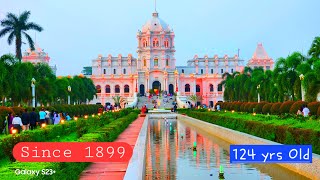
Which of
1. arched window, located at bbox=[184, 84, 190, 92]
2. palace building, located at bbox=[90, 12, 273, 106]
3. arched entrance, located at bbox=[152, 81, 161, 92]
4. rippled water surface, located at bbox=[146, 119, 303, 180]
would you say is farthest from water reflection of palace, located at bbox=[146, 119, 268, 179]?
arched window, located at bbox=[184, 84, 190, 92]

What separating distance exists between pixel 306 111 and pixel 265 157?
883 inches

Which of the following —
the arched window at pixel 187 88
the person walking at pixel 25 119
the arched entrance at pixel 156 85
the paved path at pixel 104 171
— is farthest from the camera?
the arched window at pixel 187 88

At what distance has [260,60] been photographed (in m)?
134

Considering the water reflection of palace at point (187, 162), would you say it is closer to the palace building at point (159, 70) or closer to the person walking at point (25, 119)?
the person walking at point (25, 119)

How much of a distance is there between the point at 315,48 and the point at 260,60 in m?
88.9

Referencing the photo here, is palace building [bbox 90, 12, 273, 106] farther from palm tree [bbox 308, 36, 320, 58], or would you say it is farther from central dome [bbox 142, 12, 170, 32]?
palm tree [bbox 308, 36, 320, 58]

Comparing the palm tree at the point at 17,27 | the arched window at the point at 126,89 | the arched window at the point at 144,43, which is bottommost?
the arched window at the point at 126,89

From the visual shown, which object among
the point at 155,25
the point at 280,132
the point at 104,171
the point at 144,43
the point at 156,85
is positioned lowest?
the point at 104,171

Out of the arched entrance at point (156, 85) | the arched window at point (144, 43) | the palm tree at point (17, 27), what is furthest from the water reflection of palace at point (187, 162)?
the arched window at point (144, 43)

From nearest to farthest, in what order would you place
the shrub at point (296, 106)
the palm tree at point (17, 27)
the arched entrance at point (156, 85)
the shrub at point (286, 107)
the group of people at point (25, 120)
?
the group of people at point (25, 120), the shrub at point (296, 106), the shrub at point (286, 107), the palm tree at point (17, 27), the arched entrance at point (156, 85)

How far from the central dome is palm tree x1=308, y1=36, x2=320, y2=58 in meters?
87.5

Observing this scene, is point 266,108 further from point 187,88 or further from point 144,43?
point 144,43

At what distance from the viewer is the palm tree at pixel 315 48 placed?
4566 centimetres

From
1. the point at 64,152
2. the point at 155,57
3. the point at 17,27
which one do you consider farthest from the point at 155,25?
the point at 64,152
